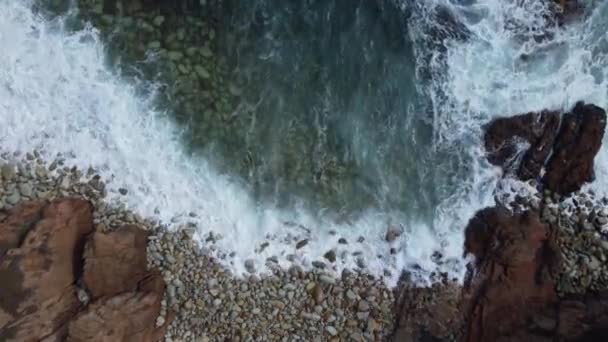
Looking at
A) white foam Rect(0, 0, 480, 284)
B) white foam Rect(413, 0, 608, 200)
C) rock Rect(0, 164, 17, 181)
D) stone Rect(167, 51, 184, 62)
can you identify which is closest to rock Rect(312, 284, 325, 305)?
white foam Rect(0, 0, 480, 284)

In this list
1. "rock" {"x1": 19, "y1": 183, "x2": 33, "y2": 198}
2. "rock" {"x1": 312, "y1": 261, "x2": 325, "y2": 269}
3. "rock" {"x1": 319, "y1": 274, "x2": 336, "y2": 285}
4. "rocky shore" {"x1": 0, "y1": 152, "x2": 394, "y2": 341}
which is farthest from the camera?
"rock" {"x1": 312, "y1": 261, "x2": 325, "y2": 269}

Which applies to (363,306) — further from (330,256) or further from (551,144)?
(551,144)

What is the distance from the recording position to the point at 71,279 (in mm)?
9406

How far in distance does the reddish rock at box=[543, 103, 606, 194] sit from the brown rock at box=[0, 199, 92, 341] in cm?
767

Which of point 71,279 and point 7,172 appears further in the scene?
point 7,172

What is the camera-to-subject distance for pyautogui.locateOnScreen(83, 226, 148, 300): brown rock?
9.35 metres

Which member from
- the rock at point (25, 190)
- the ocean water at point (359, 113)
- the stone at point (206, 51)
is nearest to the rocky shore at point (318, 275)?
the rock at point (25, 190)

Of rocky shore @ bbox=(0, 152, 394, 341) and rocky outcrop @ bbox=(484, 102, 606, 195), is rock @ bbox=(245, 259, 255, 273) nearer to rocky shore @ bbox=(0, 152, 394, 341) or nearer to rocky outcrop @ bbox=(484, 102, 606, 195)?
rocky shore @ bbox=(0, 152, 394, 341)

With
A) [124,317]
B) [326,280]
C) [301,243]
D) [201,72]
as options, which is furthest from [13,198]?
[326,280]

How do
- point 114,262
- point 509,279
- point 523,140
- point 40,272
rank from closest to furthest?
point 40,272 → point 114,262 → point 509,279 → point 523,140

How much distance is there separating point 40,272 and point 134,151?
2412mm

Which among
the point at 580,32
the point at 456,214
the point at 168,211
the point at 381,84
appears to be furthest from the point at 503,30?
the point at 168,211

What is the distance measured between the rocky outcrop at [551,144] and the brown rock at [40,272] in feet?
22.7

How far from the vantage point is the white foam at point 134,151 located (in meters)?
10.2
